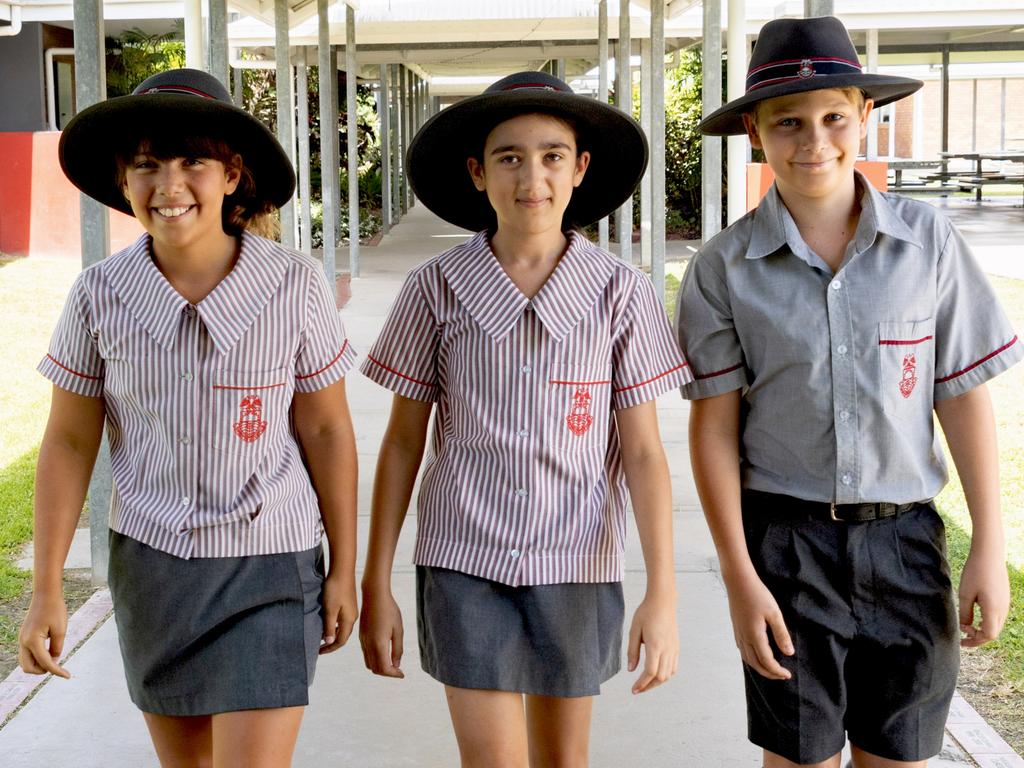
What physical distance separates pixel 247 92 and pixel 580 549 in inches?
898

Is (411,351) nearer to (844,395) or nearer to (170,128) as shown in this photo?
(170,128)

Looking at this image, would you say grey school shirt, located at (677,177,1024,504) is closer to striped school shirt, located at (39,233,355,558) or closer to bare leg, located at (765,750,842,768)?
bare leg, located at (765,750,842,768)

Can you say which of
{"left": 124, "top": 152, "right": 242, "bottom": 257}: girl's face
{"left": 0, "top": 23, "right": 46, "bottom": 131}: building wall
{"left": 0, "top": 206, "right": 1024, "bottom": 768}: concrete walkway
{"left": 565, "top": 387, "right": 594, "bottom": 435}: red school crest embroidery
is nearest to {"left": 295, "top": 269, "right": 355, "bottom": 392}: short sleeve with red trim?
{"left": 124, "top": 152, "right": 242, "bottom": 257}: girl's face

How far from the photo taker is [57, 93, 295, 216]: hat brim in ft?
8.46

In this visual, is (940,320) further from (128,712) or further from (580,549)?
(128,712)

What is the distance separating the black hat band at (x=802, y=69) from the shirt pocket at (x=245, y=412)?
1.09 m

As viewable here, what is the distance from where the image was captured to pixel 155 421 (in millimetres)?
2529

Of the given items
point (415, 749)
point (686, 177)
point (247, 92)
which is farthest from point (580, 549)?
point (247, 92)

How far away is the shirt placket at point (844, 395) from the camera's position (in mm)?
2525

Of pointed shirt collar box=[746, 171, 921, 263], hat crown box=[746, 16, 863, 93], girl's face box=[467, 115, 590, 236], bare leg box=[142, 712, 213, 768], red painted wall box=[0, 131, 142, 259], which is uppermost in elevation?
red painted wall box=[0, 131, 142, 259]

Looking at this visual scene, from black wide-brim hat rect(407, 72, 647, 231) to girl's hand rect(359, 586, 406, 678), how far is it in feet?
2.71

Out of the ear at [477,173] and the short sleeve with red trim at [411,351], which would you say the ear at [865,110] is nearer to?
the ear at [477,173]

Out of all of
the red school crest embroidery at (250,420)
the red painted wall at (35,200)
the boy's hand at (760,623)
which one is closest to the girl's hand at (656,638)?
the boy's hand at (760,623)

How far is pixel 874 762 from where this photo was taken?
8.74 feet
